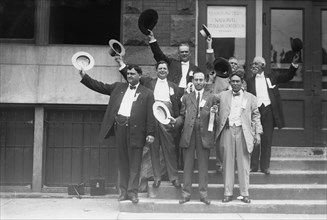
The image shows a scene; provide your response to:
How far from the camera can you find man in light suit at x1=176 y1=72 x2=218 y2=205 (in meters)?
6.75

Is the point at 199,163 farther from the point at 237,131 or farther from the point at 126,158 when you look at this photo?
the point at 126,158

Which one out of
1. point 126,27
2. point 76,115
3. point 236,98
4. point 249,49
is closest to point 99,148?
point 76,115

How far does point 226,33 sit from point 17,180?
538 cm

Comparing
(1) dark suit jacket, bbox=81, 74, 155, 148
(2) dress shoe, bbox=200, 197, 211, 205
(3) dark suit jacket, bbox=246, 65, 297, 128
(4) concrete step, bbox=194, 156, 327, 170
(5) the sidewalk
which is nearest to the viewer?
(5) the sidewalk

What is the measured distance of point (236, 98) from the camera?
7.01 metres

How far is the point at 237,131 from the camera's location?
22.6 feet

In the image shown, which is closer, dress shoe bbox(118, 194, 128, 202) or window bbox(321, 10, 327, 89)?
dress shoe bbox(118, 194, 128, 202)

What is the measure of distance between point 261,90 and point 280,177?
5.21 feet

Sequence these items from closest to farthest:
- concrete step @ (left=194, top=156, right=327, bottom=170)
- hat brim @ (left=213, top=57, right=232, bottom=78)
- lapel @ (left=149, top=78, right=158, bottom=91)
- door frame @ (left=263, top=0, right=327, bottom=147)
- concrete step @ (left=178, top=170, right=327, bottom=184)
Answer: hat brim @ (left=213, top=57, right=232, bottom=78) → lapel @ (left=149, top=78, right=158, bottom=91) → concrete step @ (left=178, top=170, right=327, bottom=184) → concrete step @ (left=194, top=156, right=327, bottom=170) → door frame @ (left=263, top=0, right=327, bottom=147)

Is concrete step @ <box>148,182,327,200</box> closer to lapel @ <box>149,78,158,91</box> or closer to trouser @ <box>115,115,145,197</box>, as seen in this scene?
trouser @ <box>115,115,145,197</box>

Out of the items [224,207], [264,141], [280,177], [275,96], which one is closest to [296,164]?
[280,177]

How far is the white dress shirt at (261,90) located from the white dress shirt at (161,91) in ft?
5.58

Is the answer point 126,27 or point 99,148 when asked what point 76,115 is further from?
point 126,27

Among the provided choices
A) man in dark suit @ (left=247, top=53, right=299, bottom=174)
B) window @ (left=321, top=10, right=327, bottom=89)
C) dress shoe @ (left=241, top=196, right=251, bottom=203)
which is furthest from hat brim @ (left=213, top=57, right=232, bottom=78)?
window @ (left=321, top=10, right=327, bottom=89)
